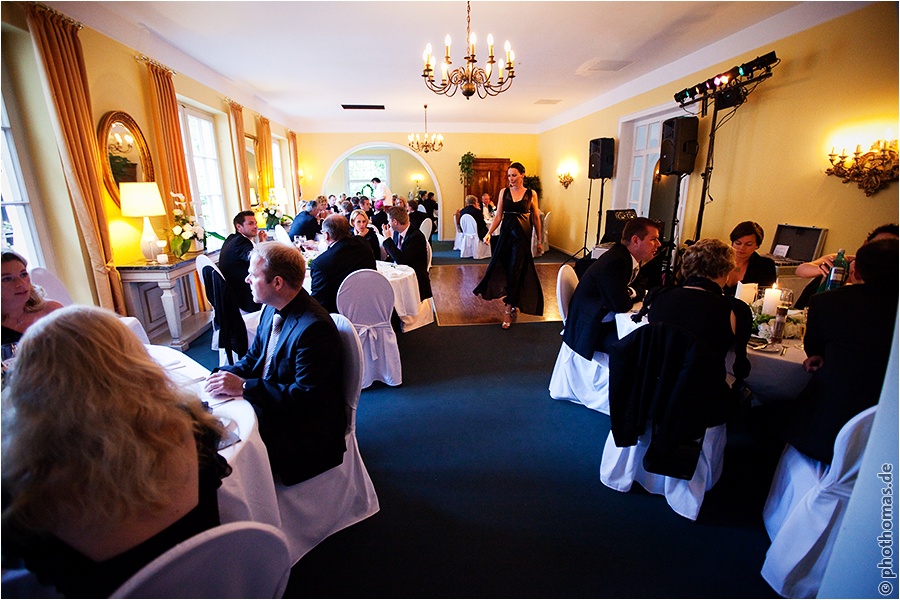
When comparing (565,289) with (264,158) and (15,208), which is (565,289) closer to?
(15,208)

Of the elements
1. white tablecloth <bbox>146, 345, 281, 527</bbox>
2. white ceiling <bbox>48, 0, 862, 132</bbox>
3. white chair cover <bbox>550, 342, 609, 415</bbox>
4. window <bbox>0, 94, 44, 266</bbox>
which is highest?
white ceiling <bbox>48, 0, 862, 132</bbox>

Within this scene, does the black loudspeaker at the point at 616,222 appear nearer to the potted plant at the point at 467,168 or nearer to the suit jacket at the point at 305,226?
the suit jacket at the point at 305,226

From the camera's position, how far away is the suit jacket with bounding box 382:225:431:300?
4.09m

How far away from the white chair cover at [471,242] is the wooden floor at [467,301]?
0.99 metres

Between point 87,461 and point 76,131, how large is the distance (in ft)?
11.7

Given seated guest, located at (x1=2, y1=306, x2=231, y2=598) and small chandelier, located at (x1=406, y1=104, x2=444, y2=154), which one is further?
small chandelier, located at (x1=406, y1=104, x2=444, y2=154)

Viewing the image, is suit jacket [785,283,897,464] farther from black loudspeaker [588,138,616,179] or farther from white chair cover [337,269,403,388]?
black loudspeaker [588,138,616,179]

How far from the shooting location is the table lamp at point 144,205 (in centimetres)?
350

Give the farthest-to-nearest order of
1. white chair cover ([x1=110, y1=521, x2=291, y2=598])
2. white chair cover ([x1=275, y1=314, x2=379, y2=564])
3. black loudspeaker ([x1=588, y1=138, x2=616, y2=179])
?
black loudspeaker ([x1=588, y1=138, x2=616, y2=179]) → white chair cover ([x1=275, y1=314, x2=379, y2=564]) → white chair cover ([x1=110, y1=521, x2=291, y2=598])

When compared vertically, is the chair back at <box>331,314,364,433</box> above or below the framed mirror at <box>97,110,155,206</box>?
below

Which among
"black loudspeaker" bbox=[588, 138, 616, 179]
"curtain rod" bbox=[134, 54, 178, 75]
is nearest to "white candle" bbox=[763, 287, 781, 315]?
"black loudspeaker" bbox=[588, 138, 616, 179]

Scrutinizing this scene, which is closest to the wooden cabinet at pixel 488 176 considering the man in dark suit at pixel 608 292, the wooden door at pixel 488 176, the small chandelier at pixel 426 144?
the wooden door at pixel 488 176

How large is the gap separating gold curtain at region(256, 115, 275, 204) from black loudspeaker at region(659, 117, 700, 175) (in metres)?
6.68

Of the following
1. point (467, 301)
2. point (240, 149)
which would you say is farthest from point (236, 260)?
point (240, 149)
